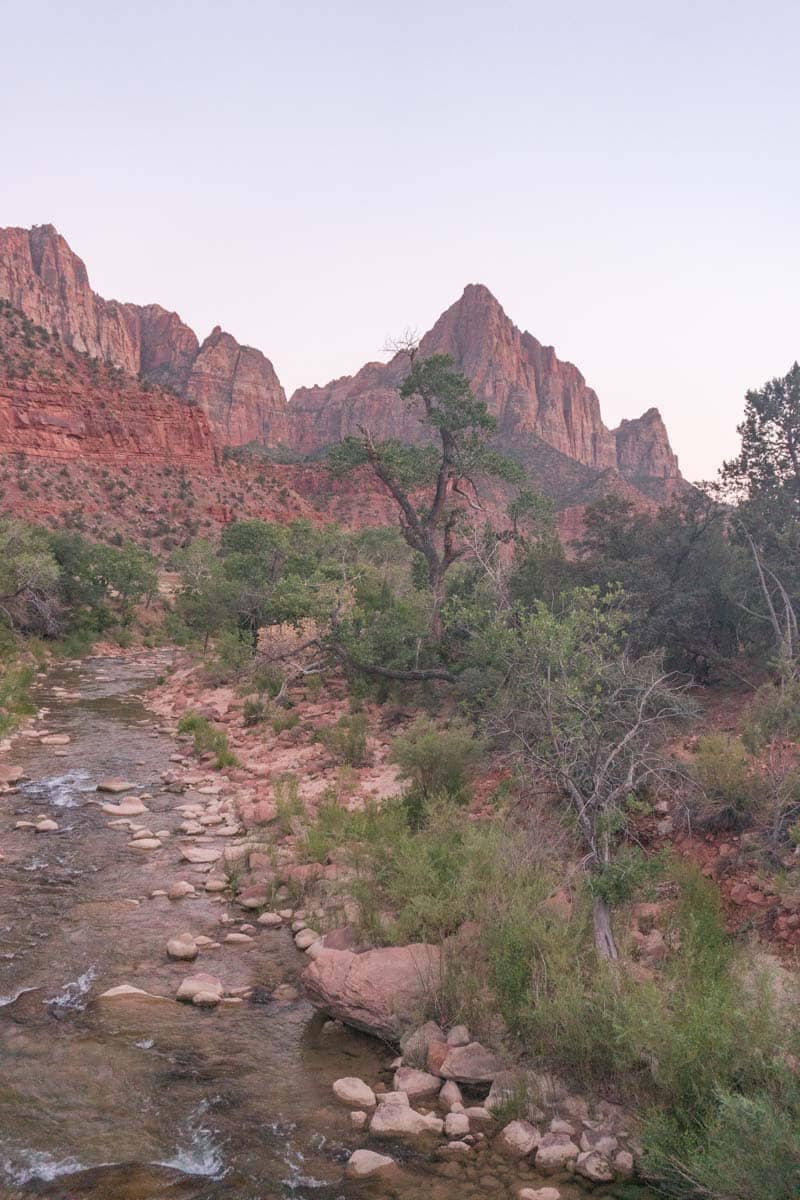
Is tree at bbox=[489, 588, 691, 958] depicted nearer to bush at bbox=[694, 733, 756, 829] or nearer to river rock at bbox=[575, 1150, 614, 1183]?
bush at bbox=[694, 733, 756, 829]

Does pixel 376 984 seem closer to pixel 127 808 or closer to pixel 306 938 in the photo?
pixel 306 938

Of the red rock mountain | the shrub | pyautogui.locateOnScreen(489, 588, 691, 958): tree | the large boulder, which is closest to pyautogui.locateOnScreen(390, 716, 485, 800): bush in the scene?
pyautogui.locateOnScreen(489, 588, 691, 958): tree

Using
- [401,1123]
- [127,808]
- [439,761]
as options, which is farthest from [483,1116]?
[127,808]

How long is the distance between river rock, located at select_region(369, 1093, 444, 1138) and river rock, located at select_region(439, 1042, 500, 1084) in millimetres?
363

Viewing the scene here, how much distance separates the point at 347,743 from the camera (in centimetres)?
1173

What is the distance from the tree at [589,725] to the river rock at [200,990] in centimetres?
293

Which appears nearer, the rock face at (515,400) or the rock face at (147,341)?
the rock face at (147,341)

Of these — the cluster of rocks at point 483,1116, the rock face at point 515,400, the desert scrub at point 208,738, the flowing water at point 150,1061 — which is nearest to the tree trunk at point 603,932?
the cluster of rocks at point 483,1116

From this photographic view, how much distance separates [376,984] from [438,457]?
12464 mm

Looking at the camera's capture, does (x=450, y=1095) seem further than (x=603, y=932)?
No

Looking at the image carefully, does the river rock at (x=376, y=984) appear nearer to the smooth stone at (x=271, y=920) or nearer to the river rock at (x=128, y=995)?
the river rock at (x=128, y=995)

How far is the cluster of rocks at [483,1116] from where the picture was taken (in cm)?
423

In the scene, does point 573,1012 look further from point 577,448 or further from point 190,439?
point 577,448

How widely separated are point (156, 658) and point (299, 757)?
620 inches
